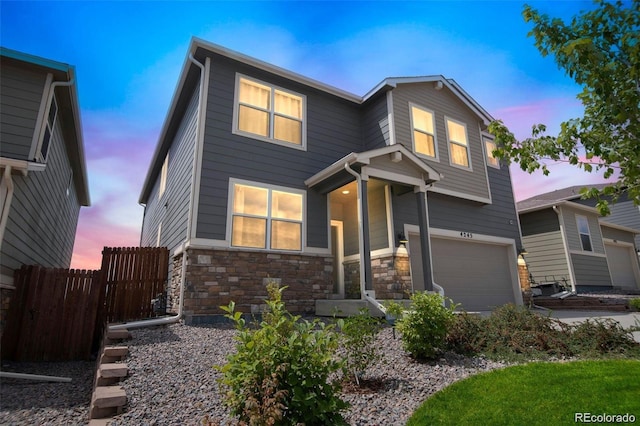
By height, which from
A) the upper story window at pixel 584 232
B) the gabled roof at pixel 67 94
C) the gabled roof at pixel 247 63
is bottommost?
the upper story window at pixel 584 232

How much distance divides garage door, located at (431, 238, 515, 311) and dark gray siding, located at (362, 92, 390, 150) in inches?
136

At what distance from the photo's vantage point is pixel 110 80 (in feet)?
30.8

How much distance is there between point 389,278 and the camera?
8.79m

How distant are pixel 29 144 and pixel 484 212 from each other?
12.9m

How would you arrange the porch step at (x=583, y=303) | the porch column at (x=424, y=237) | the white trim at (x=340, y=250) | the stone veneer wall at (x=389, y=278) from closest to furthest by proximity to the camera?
the porch column at (x=424, y=237) < the stone veneer wall at (x=389, y=278) < the white trim at (x=340, y=250) < the porch step at (x=583, y=303)

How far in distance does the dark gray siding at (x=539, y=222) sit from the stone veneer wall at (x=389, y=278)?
10.00m

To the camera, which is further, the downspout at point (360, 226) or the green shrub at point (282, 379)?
the downspout at point (360, 226)

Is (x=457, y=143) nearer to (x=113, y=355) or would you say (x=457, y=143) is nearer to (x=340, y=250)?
(x=340, y=250)

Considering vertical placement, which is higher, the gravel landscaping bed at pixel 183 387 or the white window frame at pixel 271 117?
the white window frame at pixel 271 117

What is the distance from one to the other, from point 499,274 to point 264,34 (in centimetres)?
1061

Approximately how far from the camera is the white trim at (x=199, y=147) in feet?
24.8

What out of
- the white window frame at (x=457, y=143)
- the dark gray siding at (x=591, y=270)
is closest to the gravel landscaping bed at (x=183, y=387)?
the white window frame at (x=457, y=143)

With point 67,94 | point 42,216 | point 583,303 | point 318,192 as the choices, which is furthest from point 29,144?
point 583,303

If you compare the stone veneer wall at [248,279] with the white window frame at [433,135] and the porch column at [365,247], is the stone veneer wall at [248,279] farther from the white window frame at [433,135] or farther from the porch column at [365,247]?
the white window frame at [433,135]
